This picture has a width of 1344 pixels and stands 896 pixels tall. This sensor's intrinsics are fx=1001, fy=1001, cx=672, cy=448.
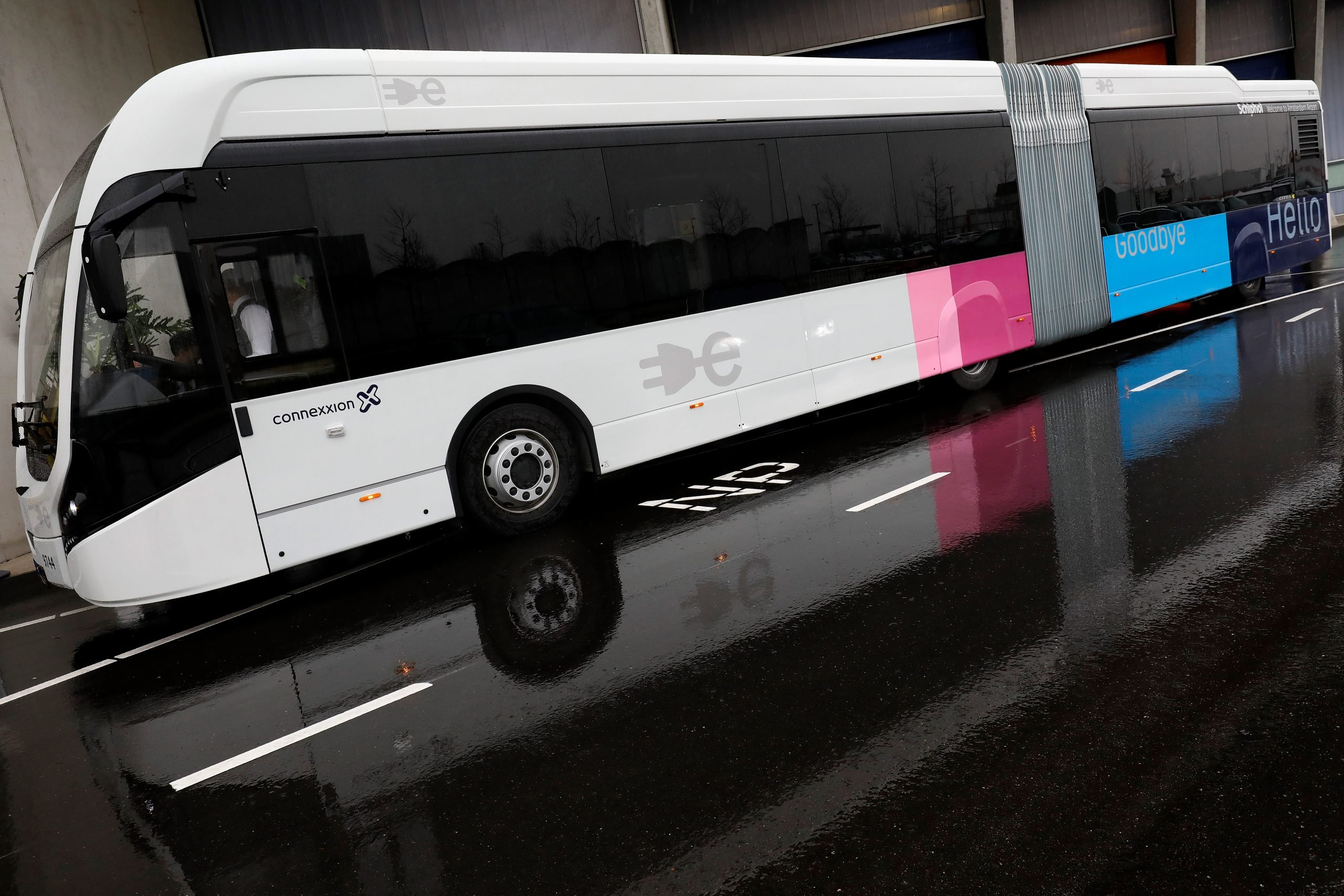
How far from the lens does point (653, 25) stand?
65.6ft

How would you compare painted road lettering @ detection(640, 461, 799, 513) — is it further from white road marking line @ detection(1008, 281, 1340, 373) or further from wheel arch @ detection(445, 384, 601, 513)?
white road marking line @ detection(1008, 281, 1340, 373)

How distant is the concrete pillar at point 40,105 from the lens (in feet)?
35.4

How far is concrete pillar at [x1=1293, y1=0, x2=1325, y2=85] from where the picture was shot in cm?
2795

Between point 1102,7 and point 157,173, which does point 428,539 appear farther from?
point 1102,7

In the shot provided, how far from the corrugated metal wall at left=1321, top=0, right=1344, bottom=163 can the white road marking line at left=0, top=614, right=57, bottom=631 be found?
35.7 m

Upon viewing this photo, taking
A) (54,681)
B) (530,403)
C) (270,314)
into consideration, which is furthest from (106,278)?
(530,403)

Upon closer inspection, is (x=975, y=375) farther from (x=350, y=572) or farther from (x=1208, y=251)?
(x=350, y=572)

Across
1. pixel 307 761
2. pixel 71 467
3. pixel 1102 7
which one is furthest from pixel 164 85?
pixel 1102 7

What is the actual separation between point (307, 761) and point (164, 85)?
458 centimetres

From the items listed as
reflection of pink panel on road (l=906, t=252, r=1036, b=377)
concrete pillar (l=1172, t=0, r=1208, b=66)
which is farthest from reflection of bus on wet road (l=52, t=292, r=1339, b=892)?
concrete pillar (l=1172, t=0, r=1208, b=66)

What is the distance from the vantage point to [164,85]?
6.48 m

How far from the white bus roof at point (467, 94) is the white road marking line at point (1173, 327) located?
369 cm

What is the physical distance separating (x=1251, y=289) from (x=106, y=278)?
17.4 meters

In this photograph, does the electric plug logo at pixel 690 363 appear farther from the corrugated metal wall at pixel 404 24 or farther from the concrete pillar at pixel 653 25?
the concrete pillar at pixel 653 25
